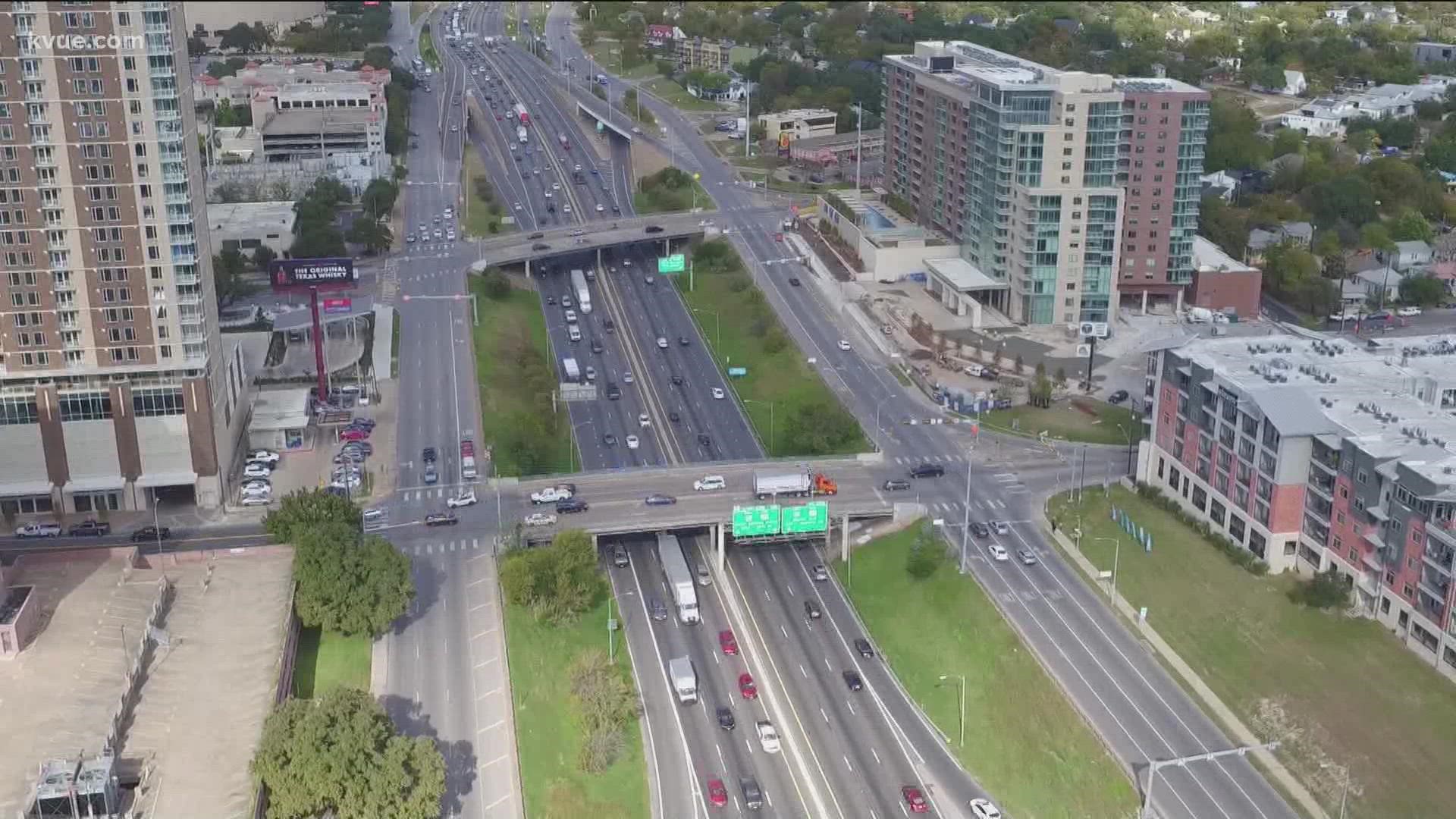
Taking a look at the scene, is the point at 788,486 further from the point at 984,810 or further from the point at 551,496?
the point at 984,810

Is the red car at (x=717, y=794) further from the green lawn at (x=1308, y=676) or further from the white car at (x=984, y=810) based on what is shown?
the green lawn at (x=1308, y=676)

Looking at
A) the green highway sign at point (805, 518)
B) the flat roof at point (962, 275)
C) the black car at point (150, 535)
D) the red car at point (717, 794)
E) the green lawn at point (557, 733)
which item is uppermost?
the flat roof at point (962, 275)

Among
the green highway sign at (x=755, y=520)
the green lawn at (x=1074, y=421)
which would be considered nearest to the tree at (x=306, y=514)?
the green highway sign at (x=755, y=520)

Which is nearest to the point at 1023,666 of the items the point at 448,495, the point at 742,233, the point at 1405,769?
the point at 1405,769

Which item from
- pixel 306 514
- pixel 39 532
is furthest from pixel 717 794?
pixel 39 532

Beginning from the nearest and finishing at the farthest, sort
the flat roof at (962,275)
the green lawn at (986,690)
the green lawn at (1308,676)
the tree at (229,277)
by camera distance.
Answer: the green lawn at (1308,676) < the green lawn at (986,690) < the tree at (229,277) < the flat roof at (962,275)
